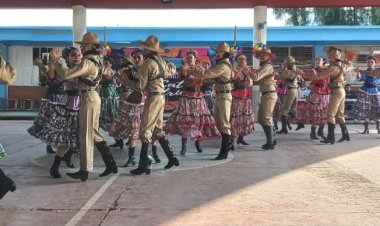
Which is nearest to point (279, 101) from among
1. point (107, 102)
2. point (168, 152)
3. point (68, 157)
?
point (107, 102)

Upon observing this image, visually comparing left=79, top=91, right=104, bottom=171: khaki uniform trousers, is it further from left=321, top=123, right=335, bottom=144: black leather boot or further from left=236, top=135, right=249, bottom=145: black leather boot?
left=321, top=123, right=335, bottom=144: black leather boot

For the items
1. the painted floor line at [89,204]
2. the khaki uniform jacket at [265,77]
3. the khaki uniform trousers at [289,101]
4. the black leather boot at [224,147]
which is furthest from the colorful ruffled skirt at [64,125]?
the khaki uniform trousers at [289,101]

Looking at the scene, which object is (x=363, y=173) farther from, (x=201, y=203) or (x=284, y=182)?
(x=201, y=203)

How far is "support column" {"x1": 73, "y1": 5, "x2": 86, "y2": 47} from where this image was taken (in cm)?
1619

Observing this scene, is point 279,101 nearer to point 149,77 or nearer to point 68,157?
point 149,77

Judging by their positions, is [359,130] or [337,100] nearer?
[337,100]

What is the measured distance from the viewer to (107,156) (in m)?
7.41

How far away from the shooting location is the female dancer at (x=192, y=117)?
9.59 metres

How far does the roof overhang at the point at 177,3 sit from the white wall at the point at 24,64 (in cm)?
689

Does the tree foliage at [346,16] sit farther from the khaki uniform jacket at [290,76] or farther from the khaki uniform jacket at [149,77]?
the khaki uniform jacket at [149,77]

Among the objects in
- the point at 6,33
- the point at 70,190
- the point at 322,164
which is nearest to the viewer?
the point at 70,190

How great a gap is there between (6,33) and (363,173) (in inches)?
719

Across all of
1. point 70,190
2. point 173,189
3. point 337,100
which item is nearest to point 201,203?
point 173,189

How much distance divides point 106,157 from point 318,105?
22.2 ft
